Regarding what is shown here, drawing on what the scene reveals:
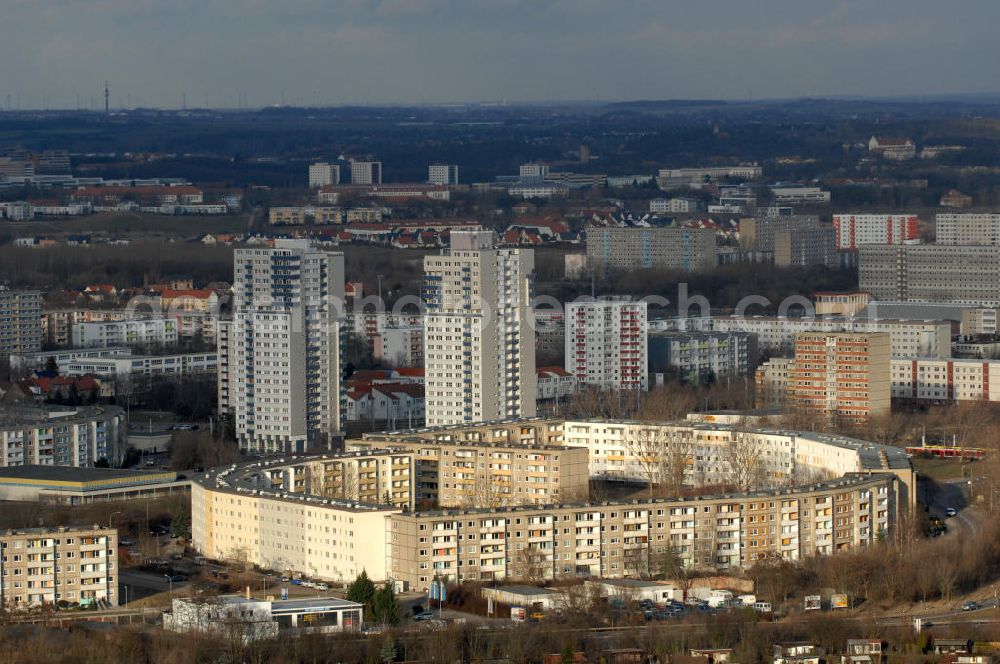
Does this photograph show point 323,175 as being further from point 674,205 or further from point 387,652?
point 387,652

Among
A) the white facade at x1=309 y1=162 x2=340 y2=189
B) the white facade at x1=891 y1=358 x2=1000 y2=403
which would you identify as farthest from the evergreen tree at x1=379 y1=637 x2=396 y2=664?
the white facade at x1=309 y1=162 x2=340 y2=189

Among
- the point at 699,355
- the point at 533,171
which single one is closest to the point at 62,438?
the point at 699,355

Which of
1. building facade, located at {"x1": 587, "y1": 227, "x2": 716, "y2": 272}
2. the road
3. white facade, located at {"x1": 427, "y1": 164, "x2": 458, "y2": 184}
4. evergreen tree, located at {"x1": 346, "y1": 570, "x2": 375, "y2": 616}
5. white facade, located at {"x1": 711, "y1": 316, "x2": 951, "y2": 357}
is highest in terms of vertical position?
white facade, located at {"x1": 427, "y1": 164, "x2": 458, "y2": 184}

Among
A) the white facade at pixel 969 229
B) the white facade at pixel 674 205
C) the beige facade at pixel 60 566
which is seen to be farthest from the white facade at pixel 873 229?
the beige facade at pixel 60 566

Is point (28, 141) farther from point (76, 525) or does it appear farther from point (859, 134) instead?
point (76, 525)

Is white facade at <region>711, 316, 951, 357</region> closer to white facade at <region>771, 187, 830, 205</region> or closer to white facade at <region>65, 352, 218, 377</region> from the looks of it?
white facade at <region>65, 352, 218, 377</region>

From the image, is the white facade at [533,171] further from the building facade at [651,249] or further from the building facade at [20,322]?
the building facade at [20,322]
